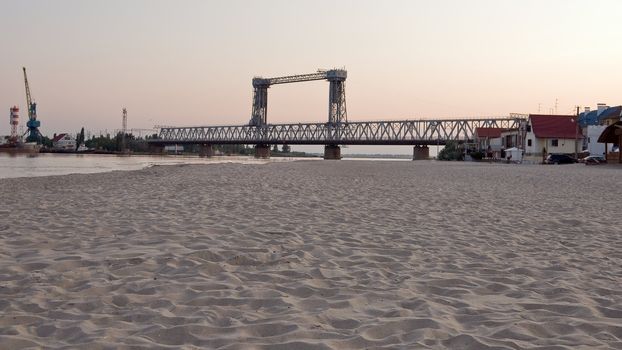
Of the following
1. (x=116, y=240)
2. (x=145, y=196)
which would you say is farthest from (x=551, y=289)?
(x=145, y=196)

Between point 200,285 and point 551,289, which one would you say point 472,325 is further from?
point 200,285

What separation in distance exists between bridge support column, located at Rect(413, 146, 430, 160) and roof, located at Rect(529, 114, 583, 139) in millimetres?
53694

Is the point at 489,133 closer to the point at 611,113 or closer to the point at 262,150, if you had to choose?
the point at 611,113

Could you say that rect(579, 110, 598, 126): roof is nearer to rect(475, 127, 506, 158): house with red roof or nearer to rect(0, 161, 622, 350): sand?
rect(475, 127, 506, 158): house with red roof

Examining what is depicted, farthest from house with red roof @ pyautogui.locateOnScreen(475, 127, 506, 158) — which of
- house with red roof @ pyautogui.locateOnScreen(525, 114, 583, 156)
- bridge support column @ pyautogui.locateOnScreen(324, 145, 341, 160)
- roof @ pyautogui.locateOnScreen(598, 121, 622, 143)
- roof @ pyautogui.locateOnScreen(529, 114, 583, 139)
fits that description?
roof @ pyautogui.locateOnScreen(598, 121, 622, 143)

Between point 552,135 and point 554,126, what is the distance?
6.68 feet

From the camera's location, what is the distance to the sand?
457 centimetres

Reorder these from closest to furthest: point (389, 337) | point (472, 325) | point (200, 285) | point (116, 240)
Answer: point (389, 337), point (472, 325), point (200, 285), point (116, 240)

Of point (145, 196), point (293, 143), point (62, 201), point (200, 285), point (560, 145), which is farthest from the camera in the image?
point (293, 143)

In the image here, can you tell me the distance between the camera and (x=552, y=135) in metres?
83.2

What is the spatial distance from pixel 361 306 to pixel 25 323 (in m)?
2.97

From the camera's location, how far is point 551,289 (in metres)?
6.09

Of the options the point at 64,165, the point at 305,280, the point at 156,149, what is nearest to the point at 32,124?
the point at 156,149

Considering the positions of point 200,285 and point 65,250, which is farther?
point 65,250
